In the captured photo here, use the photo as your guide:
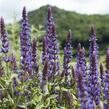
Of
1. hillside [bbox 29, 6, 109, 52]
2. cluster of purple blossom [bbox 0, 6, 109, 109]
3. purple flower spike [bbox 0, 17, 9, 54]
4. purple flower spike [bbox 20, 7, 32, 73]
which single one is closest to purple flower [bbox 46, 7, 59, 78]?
cluster of purple blossom [bbox 0, 6, 109, 109]

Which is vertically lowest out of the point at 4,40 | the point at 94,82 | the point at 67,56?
the point at 94,82

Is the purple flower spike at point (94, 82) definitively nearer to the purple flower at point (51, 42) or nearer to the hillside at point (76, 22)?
the purple flower at point (51, 42)

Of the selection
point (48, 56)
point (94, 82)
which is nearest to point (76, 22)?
point (48, 56)

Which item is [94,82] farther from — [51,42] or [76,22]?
[76,22]

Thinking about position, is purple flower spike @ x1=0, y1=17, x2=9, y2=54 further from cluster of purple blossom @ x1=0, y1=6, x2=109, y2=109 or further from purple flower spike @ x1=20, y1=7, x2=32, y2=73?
purple flower spike @ x1=20, y1=7, x2=32, y2=73

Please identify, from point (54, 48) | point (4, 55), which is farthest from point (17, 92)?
point (54, 48)

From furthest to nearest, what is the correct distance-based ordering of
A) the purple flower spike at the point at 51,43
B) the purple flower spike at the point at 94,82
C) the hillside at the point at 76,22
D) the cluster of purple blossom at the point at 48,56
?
1. the hillside at the point at 76,22
2. the purple flower spike at the point at 51,43
3. the cluster of purple blossom at the point at 48,56
4. the purple flower spike at the point at 94,82

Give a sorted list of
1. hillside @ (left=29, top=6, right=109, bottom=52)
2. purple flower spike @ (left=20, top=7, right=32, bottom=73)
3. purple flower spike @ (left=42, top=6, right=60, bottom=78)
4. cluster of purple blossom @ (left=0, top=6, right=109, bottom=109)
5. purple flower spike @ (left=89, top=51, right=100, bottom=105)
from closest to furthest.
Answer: purple flower spike @ (left=89, top=51, right=100, bottom=105) < cluster of purple blossom @ (left=0, top=6, right=109, bottom=109) < purple flower spike @ (left=20, top=7, right=32, bottom=73) < purple flower spike @ (left=42, top=6, right=60, bottom=78) < hillside @ (left=29, top=6, right=109, bottom=52)

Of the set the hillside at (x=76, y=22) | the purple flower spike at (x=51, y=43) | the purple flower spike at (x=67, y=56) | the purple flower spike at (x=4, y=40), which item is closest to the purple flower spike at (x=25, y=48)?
the purple flower spike at (x=4, y=40)

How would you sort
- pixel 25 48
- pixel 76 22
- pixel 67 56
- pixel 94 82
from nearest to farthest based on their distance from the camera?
1. pixel 94 82
2. pixel 25 48
3. pixel 67 56
4. pixel 76 22

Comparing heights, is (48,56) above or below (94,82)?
above

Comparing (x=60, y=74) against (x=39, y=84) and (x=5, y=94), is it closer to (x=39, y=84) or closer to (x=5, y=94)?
(x=39, y=84)

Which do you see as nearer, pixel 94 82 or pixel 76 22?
pixel 94 82

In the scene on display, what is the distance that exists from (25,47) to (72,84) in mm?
957
